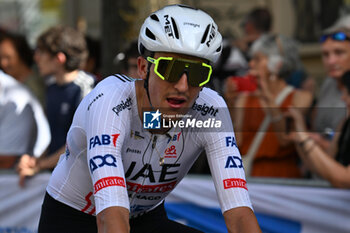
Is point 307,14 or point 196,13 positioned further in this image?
point 307,14

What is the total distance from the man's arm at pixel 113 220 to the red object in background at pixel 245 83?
3066mm

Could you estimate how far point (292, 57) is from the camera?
229 inches

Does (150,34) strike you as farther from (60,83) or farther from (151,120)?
(60,83)

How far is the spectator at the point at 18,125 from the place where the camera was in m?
6.18

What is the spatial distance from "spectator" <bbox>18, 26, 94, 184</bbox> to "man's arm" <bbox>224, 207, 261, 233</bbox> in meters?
2.98

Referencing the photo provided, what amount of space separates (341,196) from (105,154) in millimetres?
2407

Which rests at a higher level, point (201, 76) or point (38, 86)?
point (201, 76)

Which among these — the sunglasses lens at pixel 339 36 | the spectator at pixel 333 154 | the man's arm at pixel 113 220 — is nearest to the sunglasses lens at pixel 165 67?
the man's arm at pixel 113 220

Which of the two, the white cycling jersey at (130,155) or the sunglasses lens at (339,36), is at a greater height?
the white cycling jersey at (130,155)

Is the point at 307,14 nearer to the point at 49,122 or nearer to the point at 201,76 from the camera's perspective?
the point at 49,122

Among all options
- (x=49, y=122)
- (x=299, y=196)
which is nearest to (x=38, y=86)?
(x=49, y=122)

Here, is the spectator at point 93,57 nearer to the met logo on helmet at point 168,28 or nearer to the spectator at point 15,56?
the spectator at point 15,56

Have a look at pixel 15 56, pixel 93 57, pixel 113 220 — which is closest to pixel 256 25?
pixel 93 57

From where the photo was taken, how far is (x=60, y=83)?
6.23 m
